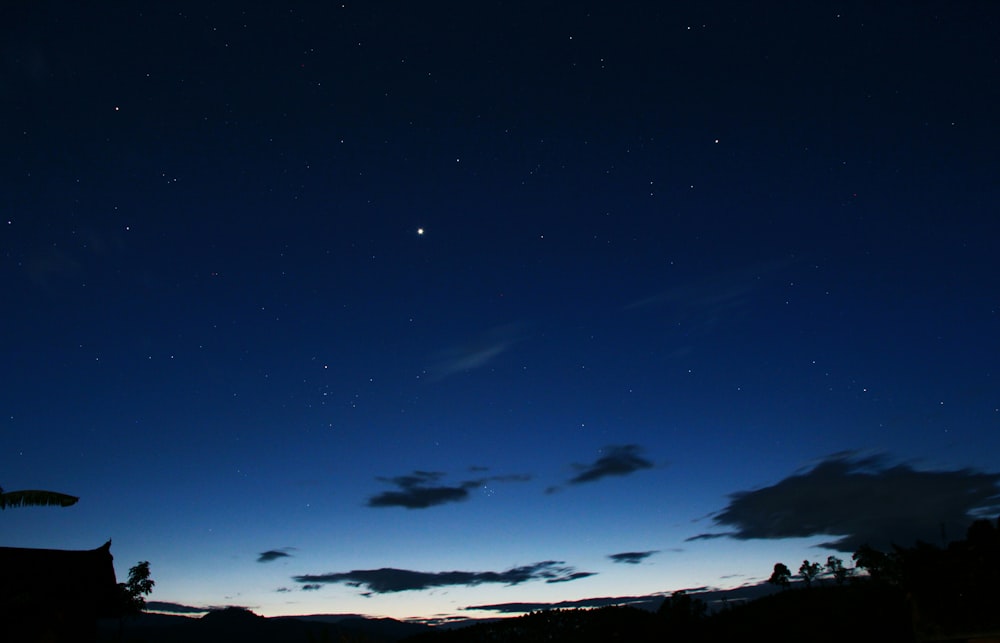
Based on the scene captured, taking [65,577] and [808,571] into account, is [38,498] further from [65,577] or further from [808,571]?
[808,571]

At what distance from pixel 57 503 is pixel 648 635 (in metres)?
112

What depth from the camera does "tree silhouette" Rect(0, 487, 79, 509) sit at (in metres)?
13.8

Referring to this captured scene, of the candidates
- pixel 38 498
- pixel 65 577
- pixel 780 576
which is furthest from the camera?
pixel 780 576

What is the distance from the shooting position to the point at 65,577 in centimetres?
2561

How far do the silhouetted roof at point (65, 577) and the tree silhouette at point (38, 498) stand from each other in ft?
37.9

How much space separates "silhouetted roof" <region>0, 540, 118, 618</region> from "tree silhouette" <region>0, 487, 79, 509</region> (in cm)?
1154

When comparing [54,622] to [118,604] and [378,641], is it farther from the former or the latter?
[378,641]

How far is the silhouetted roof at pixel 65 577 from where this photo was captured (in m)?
23.8

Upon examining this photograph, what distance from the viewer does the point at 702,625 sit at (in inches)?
4139

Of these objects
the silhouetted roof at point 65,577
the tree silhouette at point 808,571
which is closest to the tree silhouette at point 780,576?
the tree silhouette at point 808,571

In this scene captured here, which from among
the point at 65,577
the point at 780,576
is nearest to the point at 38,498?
the point at 65,577

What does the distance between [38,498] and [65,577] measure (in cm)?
1486

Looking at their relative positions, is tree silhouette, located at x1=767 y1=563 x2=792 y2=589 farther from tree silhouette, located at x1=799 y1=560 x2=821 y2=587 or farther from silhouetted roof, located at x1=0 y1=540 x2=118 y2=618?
silhouetted roof, located at x1=0 y1=540 x2=118 y2=618

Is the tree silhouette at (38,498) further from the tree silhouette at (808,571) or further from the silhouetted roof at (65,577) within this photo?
the tree silhouette at (808,571)
